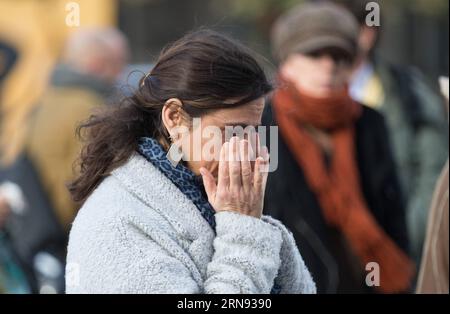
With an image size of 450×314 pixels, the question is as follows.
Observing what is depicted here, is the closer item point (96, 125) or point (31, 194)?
point (96, 125)

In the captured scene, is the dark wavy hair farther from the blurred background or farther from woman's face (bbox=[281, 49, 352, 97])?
woman's face (bbox=[281, 49, 352, 97])

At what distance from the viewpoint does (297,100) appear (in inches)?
168

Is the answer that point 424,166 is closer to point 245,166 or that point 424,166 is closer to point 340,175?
point 340,175

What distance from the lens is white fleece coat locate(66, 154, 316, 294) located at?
217cm

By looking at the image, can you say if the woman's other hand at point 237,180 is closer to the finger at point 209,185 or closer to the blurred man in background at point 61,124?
the finger at point 209,185

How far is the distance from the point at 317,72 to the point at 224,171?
7.19ft

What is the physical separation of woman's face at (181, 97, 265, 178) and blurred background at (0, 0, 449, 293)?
0.67 ft

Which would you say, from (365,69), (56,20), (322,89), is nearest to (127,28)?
(56,20)

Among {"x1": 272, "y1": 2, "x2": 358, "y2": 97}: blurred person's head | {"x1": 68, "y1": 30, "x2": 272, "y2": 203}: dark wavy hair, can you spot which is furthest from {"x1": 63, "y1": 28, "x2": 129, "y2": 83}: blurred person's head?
{"x1": 68, "y1": 30, "x2": 272, "y2": 203}: dark wavy hair

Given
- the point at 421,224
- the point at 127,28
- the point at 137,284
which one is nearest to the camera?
the point at 137,284

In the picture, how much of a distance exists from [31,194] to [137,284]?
10.1 feet

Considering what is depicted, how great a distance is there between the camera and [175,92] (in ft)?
7.73
